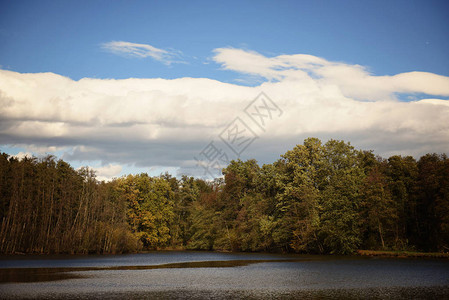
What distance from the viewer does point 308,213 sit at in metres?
74.6

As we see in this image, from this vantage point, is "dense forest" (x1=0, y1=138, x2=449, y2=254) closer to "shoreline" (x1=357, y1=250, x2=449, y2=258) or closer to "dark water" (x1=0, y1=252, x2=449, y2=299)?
"shoreline" (x1=357, y1=250, x2=449, y2=258)

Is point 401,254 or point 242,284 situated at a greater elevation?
point 242,284

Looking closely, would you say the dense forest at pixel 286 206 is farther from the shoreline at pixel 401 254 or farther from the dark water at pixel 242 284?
the dark water at pixel 242 284

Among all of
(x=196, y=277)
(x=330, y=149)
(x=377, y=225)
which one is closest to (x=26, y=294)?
(x=196, y=277)

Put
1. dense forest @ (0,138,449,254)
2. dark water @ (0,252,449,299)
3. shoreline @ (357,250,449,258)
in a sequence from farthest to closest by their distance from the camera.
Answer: dense forest @ (0,138,449,254) < shoreline @ (357,250,449,258) < dark water @ (0,252,449,299)

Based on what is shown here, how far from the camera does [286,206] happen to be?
7650cm

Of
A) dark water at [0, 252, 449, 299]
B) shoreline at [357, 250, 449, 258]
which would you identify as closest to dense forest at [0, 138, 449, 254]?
shoreline at [357, 250, 449, 258]

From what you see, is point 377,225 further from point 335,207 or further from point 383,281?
point 383,281

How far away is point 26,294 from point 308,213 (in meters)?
54.0

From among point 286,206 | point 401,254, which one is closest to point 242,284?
point 401,254

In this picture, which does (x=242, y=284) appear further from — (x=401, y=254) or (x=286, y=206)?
(x=286, y=206)

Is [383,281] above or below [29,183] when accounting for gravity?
below

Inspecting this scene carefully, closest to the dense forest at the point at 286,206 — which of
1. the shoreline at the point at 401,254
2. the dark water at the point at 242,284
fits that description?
the shoreline at the point at 401,254

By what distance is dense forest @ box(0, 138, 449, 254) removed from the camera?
67.2 metres
